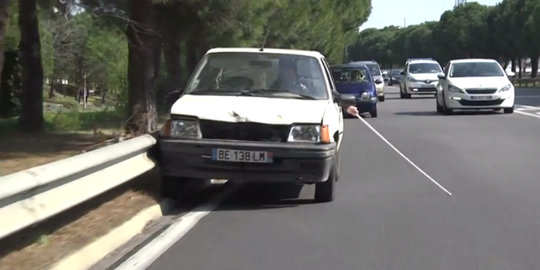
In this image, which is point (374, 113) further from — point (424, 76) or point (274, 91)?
point (274, 91)

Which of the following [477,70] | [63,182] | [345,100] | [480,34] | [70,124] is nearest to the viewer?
[63,182]

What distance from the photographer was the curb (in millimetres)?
6782

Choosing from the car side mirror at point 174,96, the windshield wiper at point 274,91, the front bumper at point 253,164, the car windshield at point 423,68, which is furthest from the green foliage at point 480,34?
the front bumper at point 253,164

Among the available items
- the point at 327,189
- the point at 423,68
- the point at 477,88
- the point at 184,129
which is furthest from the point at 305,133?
the point at 423,68

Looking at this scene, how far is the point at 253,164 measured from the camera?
9523mm

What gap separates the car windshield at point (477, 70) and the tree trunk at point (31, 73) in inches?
526

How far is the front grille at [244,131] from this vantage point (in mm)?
9562

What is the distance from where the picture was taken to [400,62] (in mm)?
141500

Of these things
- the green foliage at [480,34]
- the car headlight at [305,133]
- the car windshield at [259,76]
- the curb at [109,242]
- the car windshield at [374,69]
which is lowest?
the curb at [109,242]

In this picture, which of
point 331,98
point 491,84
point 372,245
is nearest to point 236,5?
point 331,98

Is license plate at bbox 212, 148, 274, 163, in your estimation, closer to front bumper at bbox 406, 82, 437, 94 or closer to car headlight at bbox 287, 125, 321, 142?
car headlight at bbox 287, 125, 321, 142

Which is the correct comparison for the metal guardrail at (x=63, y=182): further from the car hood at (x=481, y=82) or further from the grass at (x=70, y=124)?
the car hood at (x=481, y=82)

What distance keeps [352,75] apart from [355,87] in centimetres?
68

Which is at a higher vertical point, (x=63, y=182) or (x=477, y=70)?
(x=477, y=70)
